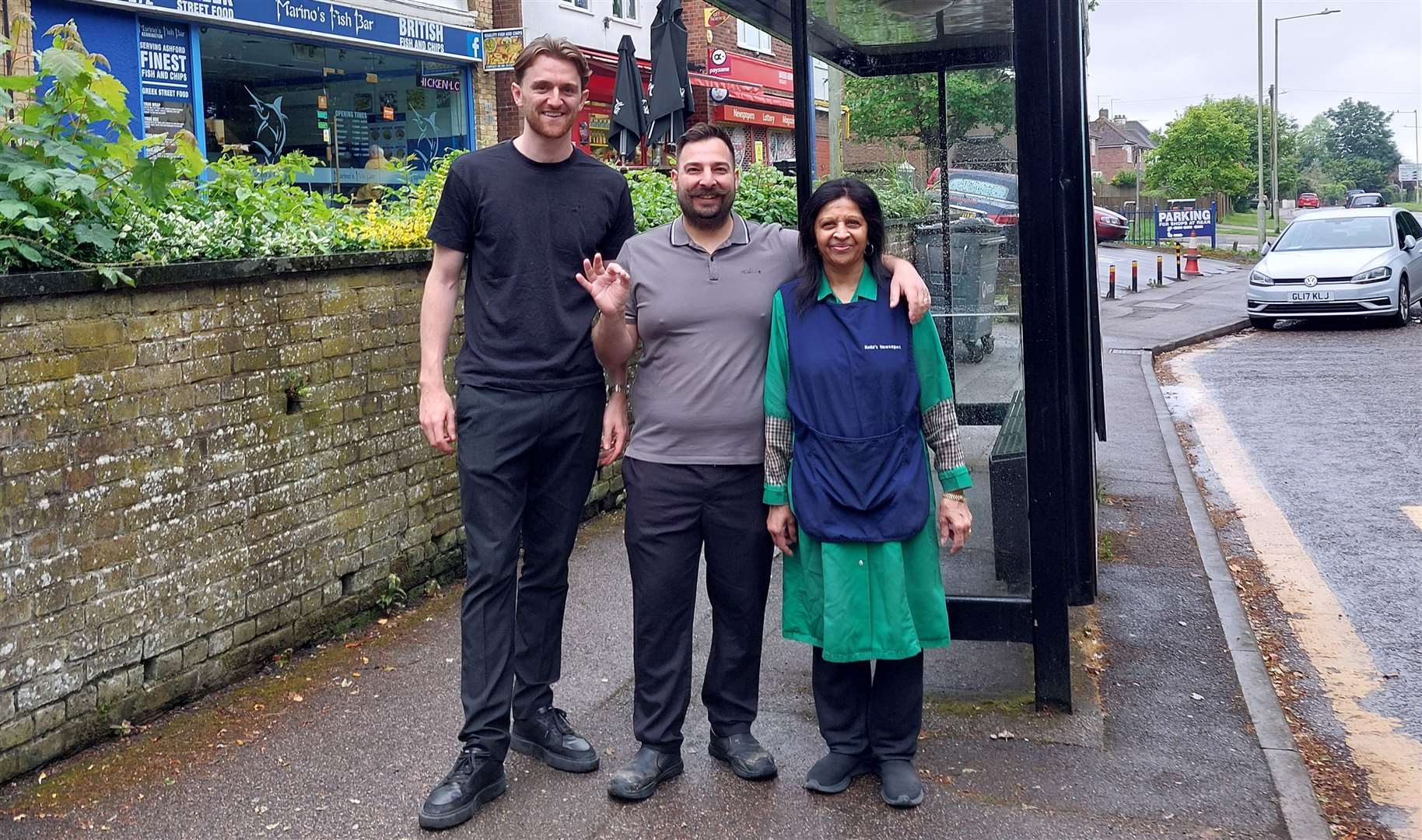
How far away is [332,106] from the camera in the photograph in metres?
17.4

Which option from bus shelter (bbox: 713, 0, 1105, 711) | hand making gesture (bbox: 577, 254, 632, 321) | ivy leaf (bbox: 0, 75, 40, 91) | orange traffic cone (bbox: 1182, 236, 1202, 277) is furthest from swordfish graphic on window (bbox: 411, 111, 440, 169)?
orange traffic cone (bbox: 1182, 236, 1202, 277)

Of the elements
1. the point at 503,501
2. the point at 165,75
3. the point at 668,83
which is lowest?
the point at 503,501

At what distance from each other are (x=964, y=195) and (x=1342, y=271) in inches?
603

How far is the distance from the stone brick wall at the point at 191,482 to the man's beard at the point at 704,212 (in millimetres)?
1823

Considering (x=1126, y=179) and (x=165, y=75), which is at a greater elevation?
(x=1126, y=179)

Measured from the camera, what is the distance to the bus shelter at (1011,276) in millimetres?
4613

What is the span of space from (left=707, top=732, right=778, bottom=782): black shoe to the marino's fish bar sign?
36.4 meters

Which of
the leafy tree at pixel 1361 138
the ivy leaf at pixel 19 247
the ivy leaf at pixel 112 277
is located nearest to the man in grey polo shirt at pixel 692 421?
the ivy leaf at pixel 112 277

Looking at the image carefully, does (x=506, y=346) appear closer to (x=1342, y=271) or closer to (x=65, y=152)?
(x=65, y=152)

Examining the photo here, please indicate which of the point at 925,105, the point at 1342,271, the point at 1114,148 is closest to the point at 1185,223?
the point at 1342,271

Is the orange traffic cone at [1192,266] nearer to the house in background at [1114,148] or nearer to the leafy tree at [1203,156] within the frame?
the leafy tree at [1203,156]

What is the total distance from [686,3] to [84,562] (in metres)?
24.0

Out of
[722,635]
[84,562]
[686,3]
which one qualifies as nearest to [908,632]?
[722,635]

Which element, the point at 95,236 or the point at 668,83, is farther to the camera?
the point at 668,83
